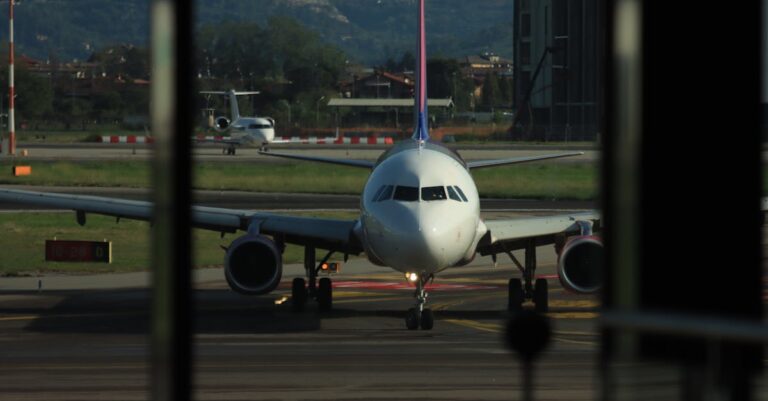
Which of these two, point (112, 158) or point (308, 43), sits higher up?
point (308, 43)

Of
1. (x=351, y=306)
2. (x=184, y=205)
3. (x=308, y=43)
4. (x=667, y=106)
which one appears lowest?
(x=351, y=306)

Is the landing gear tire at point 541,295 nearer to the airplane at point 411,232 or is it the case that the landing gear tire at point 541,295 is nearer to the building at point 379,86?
the airplane at point 411,232

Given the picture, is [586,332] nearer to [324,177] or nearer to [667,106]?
[667,106]

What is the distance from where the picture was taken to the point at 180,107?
5836 mm

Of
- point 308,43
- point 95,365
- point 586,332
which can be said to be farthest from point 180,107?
point 308,43

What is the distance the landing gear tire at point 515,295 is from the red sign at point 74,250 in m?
9.48

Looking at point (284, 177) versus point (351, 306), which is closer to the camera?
point (351, 306)

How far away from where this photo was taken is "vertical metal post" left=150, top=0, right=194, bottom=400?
19.0 ft

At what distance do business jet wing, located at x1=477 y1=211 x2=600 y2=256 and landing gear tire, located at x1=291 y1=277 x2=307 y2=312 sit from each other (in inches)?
129

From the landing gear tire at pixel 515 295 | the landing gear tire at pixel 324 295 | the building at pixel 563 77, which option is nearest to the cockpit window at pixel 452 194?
the landing gear tire at pixel 515 295

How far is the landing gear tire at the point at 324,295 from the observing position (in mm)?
25730

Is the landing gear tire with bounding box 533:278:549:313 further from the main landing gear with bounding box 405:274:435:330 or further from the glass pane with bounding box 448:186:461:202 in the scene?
the glass pane with bounding box 448:186:461:202

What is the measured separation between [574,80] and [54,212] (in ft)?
270

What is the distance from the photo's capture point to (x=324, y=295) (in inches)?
1015
